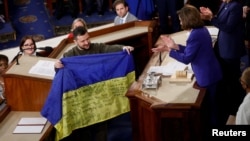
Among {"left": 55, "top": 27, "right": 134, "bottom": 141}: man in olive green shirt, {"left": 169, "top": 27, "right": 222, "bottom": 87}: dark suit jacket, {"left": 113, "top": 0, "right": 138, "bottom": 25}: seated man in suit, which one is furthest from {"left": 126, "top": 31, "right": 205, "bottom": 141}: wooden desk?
{"left": 113, "top": 0, "right": 138, "bottom": 25}: seated man in suit

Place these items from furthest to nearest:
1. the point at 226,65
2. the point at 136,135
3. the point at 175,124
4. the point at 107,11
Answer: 1. the point at 107,11
2. the point at 226,65
3. the point at 136,135
4. the point at 175,124

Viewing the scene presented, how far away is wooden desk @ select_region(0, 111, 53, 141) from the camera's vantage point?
5.17m

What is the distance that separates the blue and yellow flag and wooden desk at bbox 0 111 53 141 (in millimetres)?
174

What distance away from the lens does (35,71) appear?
5.56m

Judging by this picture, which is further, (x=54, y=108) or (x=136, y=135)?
(x=136, y=135)

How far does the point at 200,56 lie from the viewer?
558 centimetres

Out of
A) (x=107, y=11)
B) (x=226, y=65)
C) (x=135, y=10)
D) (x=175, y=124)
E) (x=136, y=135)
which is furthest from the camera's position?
(x=107, y=11)

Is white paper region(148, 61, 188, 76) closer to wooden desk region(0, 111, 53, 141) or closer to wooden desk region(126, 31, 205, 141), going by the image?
wooden desk region(126, 31, 205, 141)

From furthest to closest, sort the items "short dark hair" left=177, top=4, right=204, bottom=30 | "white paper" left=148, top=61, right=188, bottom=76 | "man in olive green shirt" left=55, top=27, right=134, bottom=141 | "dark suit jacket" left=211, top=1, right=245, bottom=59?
1. "dark suit jacket" left=211, top=1, right=245, bottom=59
2. "white paper" left=148, top=61, right=188, bottom=76
3. "man in olive green shirt" left=55, top=27, right=134, bottom=141
4. "short dark hair" left=177, top=4, right=204, bottom=30

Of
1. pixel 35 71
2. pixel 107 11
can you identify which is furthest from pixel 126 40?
pixel 107 11

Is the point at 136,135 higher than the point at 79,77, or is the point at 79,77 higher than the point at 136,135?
the point at 79,77

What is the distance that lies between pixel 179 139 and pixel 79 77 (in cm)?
120

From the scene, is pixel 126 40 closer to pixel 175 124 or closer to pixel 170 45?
pixel 170 45

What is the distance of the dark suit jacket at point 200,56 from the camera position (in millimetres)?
5508
